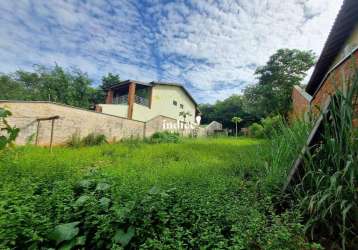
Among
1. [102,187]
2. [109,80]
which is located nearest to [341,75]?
[102,187]

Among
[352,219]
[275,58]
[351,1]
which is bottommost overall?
[352,219]

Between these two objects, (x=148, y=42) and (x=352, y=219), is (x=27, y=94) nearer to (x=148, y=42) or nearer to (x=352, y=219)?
(x=148, y=42)

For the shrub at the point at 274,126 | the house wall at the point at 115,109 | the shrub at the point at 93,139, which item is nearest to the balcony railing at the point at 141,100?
the house wall at the point at 115,109

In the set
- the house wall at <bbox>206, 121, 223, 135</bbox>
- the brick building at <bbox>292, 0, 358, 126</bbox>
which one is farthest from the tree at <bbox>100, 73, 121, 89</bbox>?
the brick building at <bbox>292, 0, 358, 126</bbox>

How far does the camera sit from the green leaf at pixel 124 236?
151 cm

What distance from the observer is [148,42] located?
36.4 feet

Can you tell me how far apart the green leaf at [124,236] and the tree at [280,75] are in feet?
64.4

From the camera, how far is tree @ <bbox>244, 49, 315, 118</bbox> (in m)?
19.5

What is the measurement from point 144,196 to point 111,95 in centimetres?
1958

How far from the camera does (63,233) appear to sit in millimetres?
1521

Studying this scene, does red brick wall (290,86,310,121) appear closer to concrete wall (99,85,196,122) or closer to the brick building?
the brick building

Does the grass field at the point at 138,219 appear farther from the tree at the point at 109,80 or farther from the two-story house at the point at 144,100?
the tree at the point at 109,80

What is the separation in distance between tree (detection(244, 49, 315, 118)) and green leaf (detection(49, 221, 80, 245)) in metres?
19.9

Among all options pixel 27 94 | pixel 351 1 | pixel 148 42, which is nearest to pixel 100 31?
pixel 148 42
